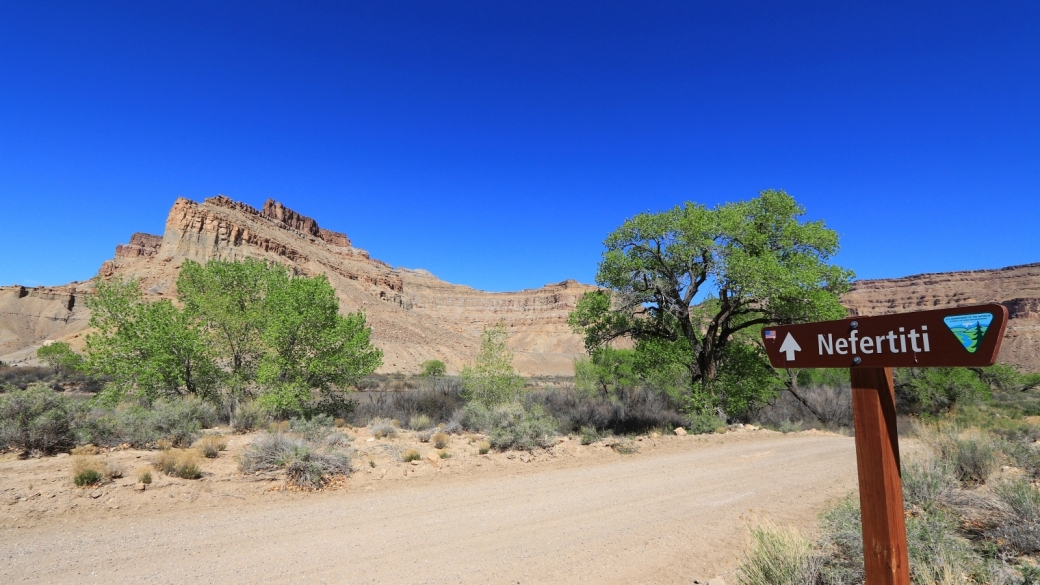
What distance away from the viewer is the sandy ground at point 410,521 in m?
4.90

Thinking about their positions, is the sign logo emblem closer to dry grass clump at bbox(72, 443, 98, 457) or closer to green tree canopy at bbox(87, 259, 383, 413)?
dry grass clump at bbox(72, 443, 98, 457)

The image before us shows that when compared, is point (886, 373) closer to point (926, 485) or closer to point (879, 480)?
point (879, 480)

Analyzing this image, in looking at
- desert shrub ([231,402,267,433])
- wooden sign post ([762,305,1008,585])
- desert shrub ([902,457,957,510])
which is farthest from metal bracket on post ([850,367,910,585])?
desert shrub ([231,402,267,433])

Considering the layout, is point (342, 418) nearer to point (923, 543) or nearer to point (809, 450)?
point (809, 450)

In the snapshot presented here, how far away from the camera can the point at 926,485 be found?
607 centimetres

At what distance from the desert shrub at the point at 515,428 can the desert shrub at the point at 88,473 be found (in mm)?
7218

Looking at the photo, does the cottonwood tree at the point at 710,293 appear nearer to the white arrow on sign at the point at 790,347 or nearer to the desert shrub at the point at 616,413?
the desert shrub at the point at 616,413

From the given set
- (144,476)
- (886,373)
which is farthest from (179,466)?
(886,373)

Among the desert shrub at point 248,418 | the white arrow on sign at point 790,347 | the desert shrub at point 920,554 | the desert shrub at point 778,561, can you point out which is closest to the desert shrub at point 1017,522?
the desert shrub at point 920,554

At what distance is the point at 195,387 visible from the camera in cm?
1591

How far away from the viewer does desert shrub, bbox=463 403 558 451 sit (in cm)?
1144

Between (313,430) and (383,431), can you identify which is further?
(383,431)

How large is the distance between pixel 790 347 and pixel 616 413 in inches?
585

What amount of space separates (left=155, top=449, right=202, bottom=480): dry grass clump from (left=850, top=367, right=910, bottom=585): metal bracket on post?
30.5ft
